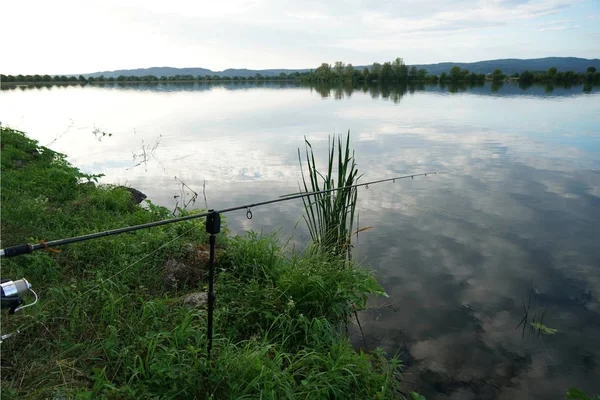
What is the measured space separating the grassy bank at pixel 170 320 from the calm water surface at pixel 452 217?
2.97 ft

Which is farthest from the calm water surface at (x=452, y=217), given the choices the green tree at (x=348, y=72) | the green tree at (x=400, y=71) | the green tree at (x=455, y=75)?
the green tree at (x=348, y=72)

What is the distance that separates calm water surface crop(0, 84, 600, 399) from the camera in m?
4.13

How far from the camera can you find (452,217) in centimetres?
772

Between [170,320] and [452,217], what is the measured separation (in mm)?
6018

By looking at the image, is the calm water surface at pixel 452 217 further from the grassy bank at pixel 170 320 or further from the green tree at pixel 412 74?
the green tree at pixel 412 74

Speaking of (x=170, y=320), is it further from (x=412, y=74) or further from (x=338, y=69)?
(x=338, y=69)

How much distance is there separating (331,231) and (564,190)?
22.1ft

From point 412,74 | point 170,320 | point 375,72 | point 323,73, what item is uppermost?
point 323,73

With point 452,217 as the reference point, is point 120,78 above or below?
above

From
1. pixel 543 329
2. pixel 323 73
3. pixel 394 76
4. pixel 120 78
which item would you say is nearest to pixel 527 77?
pixel 394 76

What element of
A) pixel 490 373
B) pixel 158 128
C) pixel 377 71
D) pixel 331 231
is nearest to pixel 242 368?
pixel 490 373

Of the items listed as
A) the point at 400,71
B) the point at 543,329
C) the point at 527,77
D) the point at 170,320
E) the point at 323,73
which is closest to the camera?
the point at 170,320

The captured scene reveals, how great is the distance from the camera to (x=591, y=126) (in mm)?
17656

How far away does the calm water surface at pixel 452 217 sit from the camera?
4.13 meters
